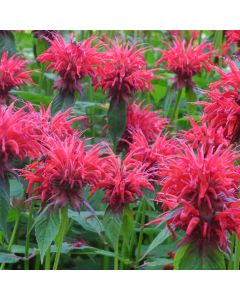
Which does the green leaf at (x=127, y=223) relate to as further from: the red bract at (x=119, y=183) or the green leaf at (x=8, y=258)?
the green leaf at (x=8, y=258)

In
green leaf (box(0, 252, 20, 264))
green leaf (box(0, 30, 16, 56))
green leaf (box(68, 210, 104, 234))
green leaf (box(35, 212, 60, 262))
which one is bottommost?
green leaf (box(0, 252, 20, 264))

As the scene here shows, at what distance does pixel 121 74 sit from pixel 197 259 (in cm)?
76

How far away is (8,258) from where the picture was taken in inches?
58.6

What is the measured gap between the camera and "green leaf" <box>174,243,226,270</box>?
1.02 m

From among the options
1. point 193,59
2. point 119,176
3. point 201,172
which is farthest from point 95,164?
point 193,59

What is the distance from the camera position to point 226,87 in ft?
4.51

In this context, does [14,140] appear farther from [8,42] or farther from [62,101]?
[8,42]

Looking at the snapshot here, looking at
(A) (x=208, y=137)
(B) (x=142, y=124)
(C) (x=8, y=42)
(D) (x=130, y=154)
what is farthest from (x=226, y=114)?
(C) (x=8, y=42)

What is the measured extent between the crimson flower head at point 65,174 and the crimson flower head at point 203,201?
0.18 m

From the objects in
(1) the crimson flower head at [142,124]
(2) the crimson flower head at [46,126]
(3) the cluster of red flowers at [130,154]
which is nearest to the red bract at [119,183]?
(3) the cluster of red flowers at [130,154]

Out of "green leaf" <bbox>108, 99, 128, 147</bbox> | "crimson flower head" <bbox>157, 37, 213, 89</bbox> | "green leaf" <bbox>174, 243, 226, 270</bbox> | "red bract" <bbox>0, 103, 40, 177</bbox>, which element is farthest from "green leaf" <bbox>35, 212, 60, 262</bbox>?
"crimson flower head" <bbox>157, 37, 213, 89</bbox>

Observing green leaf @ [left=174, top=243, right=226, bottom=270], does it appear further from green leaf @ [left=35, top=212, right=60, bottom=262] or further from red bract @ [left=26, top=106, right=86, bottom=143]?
red bract @ [left=26, top=106, right=86, bottom=143]

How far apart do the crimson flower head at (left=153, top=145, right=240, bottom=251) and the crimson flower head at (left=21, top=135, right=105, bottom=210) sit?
0.60 feet
